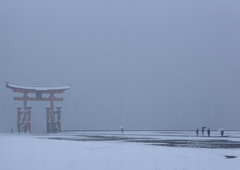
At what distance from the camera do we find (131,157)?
437 inches

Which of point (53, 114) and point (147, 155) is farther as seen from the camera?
point (53, 114)

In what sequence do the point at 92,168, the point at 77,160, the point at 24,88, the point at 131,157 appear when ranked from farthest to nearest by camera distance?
the point at 24,88 < the point at 131,157 < the point at 77,160 < the point at 92,168

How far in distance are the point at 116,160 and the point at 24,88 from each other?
3638 cm

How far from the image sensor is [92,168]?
9.04 metres

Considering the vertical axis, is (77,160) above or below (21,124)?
above

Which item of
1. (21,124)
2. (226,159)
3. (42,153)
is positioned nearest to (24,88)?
(21,124)

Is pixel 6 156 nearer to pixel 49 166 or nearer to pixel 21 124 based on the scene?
pixel 49 166

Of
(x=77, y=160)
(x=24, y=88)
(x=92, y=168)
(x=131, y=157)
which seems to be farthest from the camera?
(x=24, y=88)

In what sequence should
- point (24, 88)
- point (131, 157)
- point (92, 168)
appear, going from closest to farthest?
1. point (92, 168)
2. point (131, 157)
3. point (24, 88)

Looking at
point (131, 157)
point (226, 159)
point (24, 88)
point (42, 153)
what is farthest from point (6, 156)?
point (24, 88)

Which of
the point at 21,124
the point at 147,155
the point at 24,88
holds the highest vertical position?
the point at 24,88

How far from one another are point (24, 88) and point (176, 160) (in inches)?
1453

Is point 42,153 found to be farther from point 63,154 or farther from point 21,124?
point 21,124

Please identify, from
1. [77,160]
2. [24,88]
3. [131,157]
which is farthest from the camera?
[24,88]
